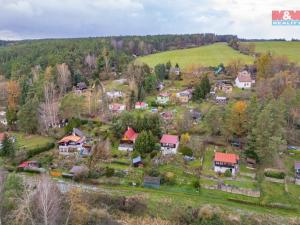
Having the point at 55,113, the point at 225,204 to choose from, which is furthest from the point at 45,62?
the point at 225,204

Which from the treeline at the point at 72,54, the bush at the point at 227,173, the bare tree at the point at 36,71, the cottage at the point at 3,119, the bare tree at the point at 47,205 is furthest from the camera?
the treeline at the point at 72,54

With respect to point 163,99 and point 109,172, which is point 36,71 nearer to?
point 163,99

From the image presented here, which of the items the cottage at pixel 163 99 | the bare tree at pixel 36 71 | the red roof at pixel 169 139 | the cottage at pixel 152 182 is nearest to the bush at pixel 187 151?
the red roof at pixel 169 139

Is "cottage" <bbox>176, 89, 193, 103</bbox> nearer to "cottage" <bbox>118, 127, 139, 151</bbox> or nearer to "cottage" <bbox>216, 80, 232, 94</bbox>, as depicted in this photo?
"cottage" <bbox>216, 80, 232, 94</bbox>

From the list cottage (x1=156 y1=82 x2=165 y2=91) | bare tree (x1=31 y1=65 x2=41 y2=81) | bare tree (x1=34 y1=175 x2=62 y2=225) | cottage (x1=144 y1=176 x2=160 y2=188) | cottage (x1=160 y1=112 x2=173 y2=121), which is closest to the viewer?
bare tree (x1=34 y1=175 x2=62 y2=225)

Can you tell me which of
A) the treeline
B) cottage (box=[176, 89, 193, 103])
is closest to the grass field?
the treeline

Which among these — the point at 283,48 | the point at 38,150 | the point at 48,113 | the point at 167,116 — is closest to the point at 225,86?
the point at 167,116

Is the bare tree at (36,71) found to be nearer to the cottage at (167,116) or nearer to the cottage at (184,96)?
the cottage at (167,116)
